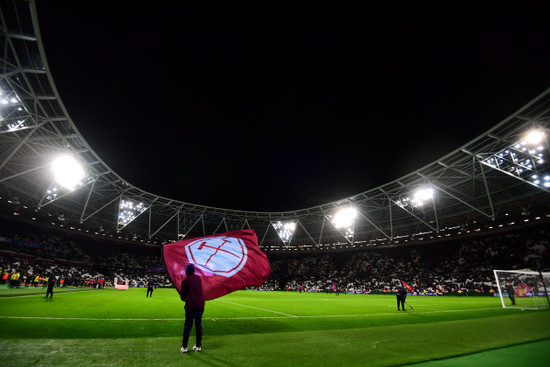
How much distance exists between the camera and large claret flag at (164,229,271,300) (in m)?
6.98

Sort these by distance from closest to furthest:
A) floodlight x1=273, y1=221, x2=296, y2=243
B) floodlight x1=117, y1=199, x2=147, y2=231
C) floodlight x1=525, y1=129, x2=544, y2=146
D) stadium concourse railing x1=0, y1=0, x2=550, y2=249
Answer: stadium concourse railing x1=0, y1=0, x2=550, y2=249
floodlight x1=525, y1=129, x2=544, y2=146
floodlight x1=117, y1=199, x2=147, y2=231
floodlight x1=273, y1=221, x2=296, y2=243

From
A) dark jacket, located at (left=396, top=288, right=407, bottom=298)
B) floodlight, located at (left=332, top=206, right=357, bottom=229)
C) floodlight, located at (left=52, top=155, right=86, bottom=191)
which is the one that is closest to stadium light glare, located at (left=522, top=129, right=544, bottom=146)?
dark jacket, located at (left=396, top=288, right=407, bottom=298)

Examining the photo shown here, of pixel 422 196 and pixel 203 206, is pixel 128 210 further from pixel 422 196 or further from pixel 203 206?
pixel 422 196

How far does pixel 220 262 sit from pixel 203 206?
4320 cm

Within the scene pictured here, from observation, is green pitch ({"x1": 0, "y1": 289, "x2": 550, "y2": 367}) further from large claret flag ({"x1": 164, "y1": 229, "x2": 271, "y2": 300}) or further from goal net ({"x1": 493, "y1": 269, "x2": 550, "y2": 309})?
goal net ({"x1": 493, "y1": 269, "x2": 550, "y2": 309})

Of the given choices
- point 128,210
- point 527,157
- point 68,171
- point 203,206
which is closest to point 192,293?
point 68,171

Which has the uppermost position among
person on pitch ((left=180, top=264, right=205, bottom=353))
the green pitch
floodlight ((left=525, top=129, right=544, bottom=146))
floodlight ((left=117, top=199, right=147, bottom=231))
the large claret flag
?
floodlight ((left=525, top=129, right=544, bottom=146))

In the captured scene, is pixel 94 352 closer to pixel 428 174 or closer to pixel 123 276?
pixel 428 174

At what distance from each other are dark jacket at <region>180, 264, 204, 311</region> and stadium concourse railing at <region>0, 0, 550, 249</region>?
1926 cm

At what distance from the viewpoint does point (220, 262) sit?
7.85 m

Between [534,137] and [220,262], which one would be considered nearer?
[220,262]

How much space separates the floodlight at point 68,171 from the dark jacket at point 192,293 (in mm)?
32040

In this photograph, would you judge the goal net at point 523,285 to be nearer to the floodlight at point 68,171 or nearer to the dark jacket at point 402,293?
the dark jacket at point 402,293

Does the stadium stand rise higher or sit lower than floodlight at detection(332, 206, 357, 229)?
lower
